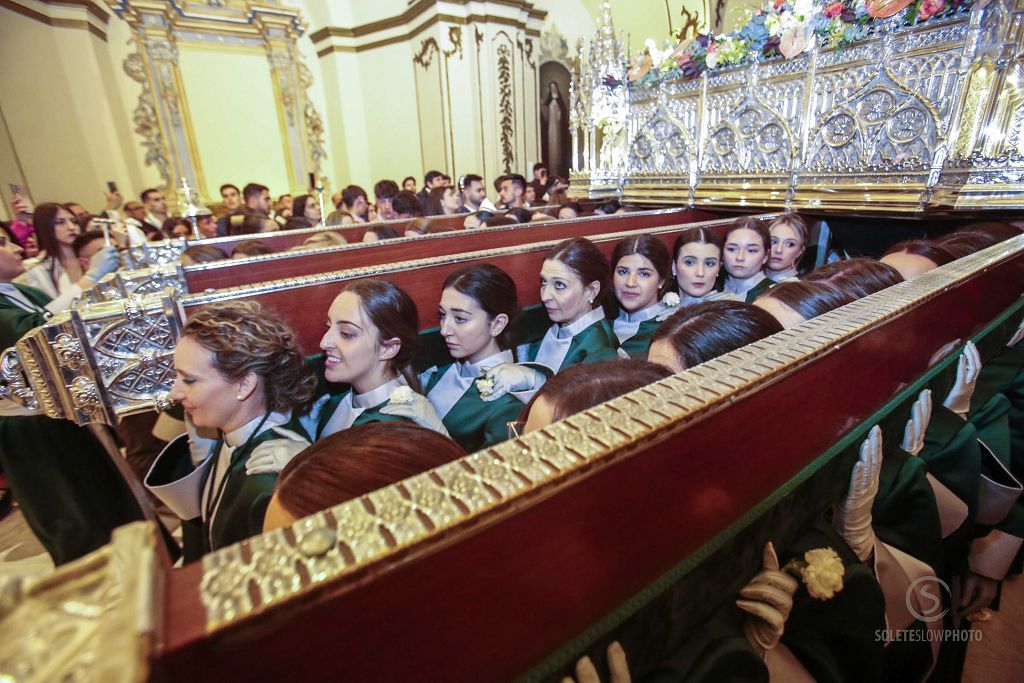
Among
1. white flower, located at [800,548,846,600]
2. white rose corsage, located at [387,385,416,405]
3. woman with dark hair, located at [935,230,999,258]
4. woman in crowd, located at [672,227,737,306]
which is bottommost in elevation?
white rose corsage, located at [387,385,416,405]

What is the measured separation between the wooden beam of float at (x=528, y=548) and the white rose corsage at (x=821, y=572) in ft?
0.20

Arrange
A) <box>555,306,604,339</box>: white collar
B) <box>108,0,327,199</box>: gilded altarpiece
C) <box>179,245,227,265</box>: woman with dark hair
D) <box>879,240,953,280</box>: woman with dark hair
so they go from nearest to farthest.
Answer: <box>879,240,953,280</box>: woman with dark hair → <box>555,306,604,339</box>: white collar → <box>179,245,227,265</box>: woman with dark hair → <box>108,0,327,199</box>: gilded altarpiece

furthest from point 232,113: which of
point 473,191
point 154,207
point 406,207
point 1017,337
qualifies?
point 1017,337

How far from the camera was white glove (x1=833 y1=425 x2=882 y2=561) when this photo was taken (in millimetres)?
1013

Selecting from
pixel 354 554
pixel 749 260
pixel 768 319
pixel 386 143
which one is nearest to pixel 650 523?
pixel 354 554

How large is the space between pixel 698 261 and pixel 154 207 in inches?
274

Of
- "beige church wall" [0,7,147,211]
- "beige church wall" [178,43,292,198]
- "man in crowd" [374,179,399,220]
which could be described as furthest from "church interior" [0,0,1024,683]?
"beige church wall" [178,43,292,198]

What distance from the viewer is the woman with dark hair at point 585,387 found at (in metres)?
0.83

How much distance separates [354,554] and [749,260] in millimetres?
2907

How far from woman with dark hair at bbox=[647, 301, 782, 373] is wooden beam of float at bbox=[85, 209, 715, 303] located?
1777mm

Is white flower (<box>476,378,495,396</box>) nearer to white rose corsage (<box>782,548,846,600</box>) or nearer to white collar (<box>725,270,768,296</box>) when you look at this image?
white rose corsage (<box>782,548,846,600</box>)

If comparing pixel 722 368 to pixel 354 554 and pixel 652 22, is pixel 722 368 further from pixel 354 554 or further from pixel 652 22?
pixel 652 22

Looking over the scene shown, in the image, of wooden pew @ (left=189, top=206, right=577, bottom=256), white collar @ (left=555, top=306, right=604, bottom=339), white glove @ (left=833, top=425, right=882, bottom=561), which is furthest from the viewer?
wooden pew @ (left=189, top=206, right=577, bottom=256)

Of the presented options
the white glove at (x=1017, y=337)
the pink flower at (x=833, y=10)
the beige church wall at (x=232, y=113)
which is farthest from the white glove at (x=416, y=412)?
the beige church wall at (x=232, y=113)
